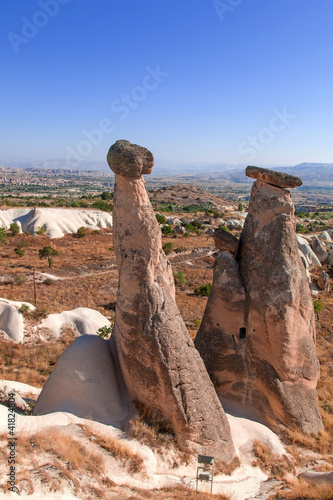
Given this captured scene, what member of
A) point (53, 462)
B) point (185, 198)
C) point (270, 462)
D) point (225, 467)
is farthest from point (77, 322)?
point (185, 198)

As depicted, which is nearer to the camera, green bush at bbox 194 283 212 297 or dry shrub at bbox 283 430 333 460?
dry shrub at bbox 283 430 333 460

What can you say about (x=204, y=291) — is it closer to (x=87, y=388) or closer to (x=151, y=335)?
(x=87, y=388)

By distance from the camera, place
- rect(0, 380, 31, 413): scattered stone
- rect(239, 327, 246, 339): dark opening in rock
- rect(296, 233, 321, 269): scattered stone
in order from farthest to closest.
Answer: rect(296, 233, 321, 269): scattered stone < rect(239, 327, 246, 339): dark opening in rock < rect(0, 380, 31, 413): scattered stone

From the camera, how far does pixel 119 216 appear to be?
7.39 meters

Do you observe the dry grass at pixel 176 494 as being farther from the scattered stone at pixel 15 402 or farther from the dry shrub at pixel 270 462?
the scattered stone at pixel 15 402

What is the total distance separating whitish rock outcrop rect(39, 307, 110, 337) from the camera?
1617 cm

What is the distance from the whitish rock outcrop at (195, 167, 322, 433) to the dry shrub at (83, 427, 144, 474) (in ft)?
11.9

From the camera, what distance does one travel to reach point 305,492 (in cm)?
609

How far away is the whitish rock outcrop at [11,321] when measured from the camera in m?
15.0

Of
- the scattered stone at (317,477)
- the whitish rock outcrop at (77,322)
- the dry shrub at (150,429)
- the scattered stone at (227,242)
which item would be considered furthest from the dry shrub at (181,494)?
the whitish rock outcrop at (77,322)

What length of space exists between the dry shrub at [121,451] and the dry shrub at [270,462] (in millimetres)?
2815

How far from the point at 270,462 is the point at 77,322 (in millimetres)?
11456
